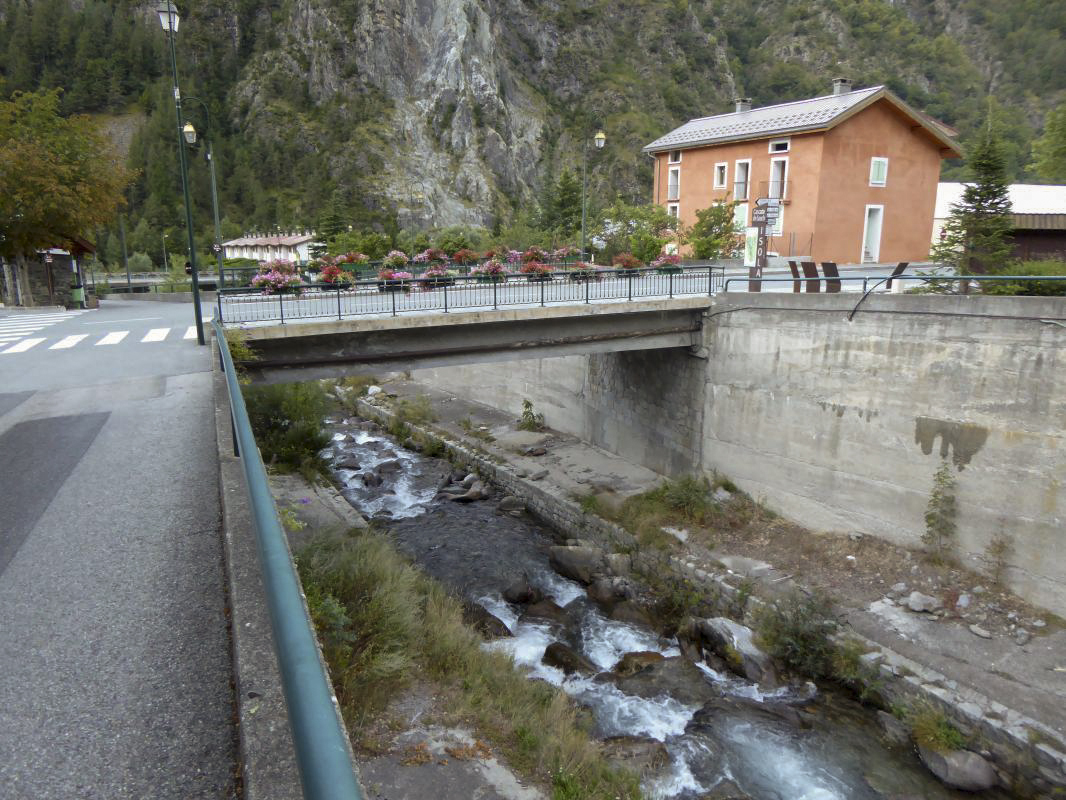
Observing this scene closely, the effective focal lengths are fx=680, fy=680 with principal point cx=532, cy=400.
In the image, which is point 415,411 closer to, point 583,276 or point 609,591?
point 583,276

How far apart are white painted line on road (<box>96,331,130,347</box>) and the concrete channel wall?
14.7 metres

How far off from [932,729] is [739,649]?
339 centimetres

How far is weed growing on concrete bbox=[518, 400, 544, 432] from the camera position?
2678 centimetres

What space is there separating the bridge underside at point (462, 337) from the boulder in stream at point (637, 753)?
384 inches

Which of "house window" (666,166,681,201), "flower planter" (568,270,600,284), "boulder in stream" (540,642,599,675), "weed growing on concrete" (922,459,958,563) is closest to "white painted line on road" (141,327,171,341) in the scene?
"flower planter" (568,270,600,284)

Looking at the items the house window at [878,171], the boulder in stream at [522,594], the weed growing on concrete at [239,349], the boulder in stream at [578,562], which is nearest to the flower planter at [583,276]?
the boulder in stream at [578,562]

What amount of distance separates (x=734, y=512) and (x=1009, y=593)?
6.08 meters

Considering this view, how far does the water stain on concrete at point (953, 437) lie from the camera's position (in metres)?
13.5

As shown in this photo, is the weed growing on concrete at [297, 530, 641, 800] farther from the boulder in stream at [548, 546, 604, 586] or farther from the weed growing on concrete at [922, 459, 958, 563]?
the weed growing on concrete at [922, 459, 958, 563]

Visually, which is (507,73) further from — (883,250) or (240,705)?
(240,705)

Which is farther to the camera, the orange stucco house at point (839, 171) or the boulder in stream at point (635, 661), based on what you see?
the orange stucco house at point (839, 171)

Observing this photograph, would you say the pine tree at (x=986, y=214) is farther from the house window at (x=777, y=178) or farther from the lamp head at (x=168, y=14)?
the lamp head at (x=168, y=14)

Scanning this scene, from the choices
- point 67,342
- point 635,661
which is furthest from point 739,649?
point 67,342

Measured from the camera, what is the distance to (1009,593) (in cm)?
1291
